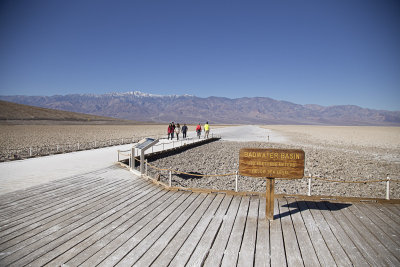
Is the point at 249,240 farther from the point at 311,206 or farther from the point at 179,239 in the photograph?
the point at 311,206

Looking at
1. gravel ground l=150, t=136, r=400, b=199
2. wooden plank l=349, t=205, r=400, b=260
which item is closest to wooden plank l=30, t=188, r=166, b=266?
wooden plank l=349, t=205, r=400, b=260

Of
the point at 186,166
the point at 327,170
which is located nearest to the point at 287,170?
the point at 186,166

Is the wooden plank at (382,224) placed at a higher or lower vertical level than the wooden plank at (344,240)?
higher

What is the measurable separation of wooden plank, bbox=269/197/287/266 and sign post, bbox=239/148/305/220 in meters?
0.22

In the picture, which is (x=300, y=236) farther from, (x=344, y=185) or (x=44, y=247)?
(x=344, y=185)

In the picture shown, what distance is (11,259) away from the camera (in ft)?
12.2

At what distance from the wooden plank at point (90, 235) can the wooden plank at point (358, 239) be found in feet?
15.4

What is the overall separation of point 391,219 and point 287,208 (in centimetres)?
223

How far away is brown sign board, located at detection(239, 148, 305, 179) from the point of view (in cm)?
498

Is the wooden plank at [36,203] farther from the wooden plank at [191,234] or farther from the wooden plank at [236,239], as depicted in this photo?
the wooden plank at [236,239]

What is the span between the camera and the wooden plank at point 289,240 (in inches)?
146

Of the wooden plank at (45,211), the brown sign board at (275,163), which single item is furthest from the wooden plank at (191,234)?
the wooden plank at (45,211)

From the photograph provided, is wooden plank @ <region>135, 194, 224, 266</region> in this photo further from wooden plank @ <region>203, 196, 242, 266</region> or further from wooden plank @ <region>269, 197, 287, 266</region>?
wooden plank @ <region>269, 197, 287, 266</region>

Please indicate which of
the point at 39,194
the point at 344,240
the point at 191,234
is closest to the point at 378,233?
the point at 344,240
